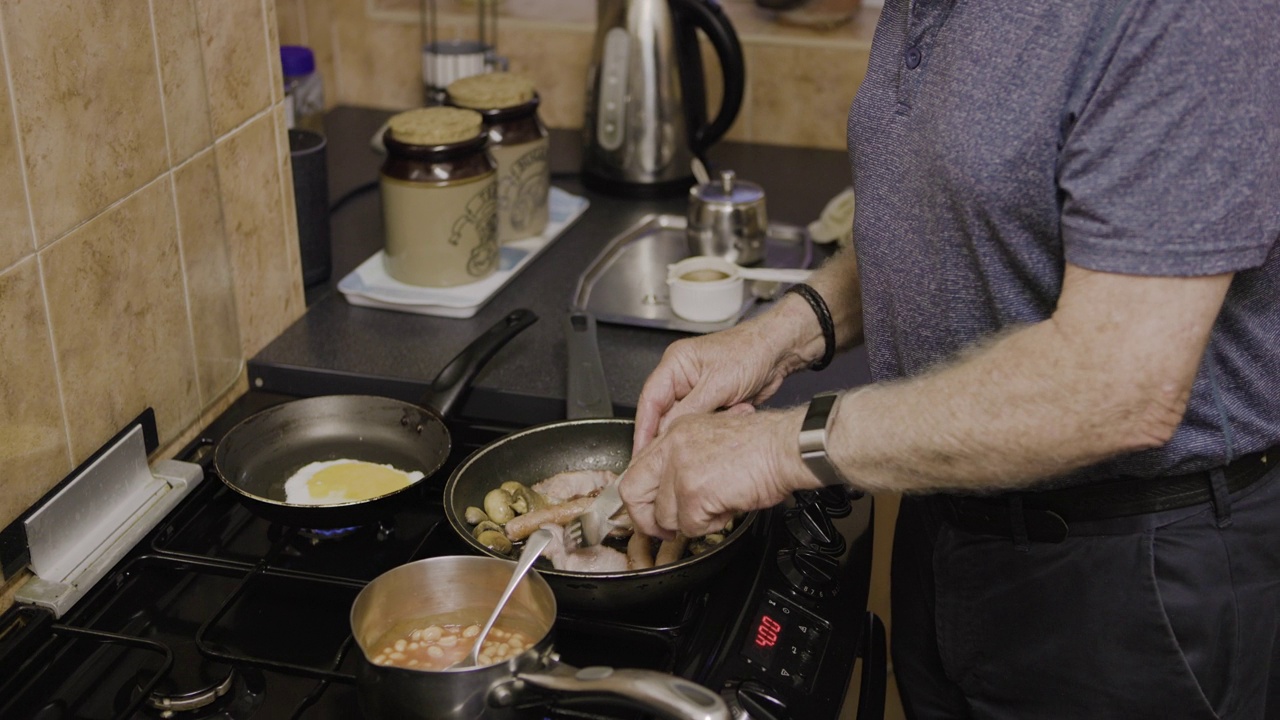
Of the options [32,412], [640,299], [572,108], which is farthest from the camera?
Result: [572,108]

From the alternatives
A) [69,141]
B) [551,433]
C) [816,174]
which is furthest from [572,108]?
[69,141]

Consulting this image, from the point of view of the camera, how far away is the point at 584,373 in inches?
52.1

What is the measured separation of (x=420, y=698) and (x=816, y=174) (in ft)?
5.01

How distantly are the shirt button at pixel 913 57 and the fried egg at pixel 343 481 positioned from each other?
568mm

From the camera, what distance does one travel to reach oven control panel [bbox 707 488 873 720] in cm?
92

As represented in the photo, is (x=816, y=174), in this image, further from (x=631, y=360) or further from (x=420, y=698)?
(x=420, y=698)

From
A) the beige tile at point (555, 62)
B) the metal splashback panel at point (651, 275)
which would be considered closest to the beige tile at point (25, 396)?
the metal splashback panel at point (651, 275)

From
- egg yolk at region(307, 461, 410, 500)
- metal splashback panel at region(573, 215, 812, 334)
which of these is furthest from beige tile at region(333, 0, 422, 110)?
egg yolk at region(307, 461, 410, 500)

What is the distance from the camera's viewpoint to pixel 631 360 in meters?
1.43

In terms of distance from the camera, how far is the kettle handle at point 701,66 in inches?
73.0

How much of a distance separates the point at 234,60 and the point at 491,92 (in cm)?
46

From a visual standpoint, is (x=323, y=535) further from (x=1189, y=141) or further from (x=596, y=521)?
(x=1189, y=141)

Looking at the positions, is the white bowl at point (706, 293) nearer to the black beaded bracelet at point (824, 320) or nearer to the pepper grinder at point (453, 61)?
the black beaded bracelet at point (824, 320)

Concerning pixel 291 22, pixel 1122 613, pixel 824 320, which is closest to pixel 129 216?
pixel 824 320
